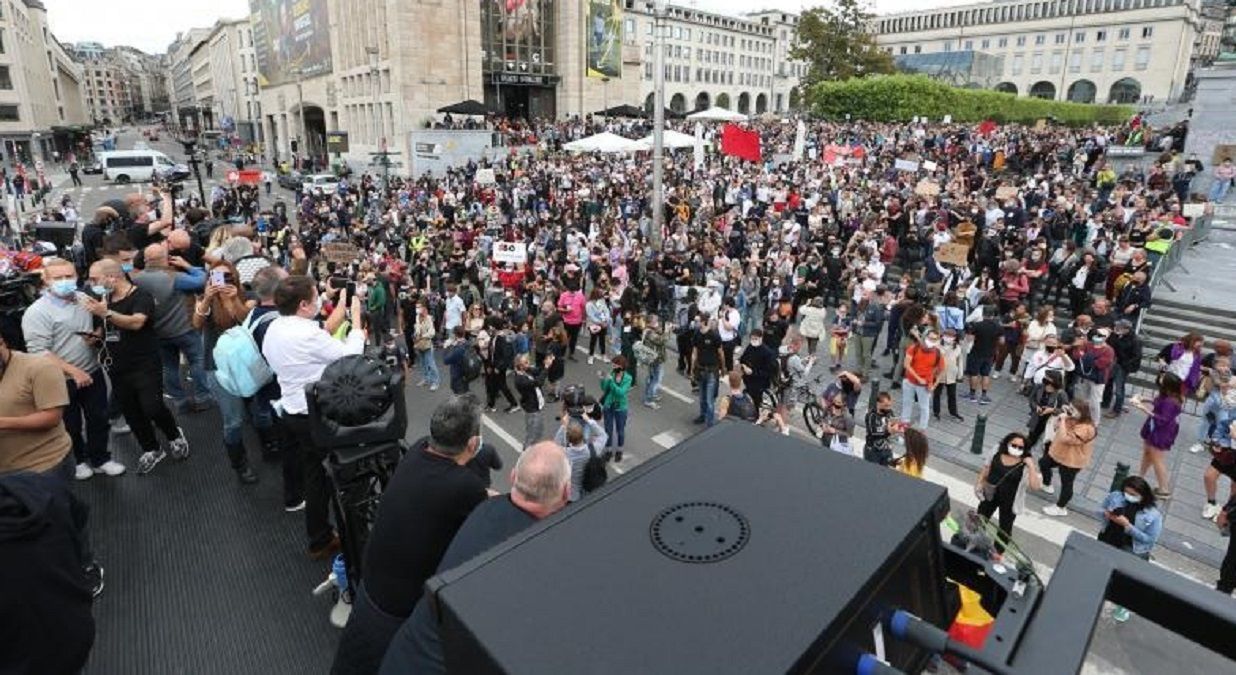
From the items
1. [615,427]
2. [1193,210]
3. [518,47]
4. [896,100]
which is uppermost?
[518,47]

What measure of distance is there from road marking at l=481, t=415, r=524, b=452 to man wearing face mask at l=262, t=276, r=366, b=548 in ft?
16.8

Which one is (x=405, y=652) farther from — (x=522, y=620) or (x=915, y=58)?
(x=915, y=58)

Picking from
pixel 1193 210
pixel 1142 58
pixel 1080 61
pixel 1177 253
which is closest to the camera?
pixel 1177 253

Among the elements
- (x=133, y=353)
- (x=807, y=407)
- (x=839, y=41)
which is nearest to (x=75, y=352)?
(x=133, y=353)

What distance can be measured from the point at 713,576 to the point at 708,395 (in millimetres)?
9359

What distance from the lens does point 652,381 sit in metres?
11.2

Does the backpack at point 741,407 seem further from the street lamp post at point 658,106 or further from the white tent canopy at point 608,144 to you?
the white tent canopy at point 608,144

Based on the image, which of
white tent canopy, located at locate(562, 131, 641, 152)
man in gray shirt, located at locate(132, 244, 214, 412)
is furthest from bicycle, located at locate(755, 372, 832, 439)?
white tent canopy, located at locate(562, 131, 641, 152)

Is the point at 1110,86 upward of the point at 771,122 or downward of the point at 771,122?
upward

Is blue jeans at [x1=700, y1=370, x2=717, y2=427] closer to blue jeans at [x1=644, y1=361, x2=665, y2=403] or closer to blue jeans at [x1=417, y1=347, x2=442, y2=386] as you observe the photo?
blue jeans at [x1=644, y1=361, x2=665, y2=403]

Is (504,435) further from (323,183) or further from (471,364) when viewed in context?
(323,183)

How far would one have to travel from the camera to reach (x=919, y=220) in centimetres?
1755

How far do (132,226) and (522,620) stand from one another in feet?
33.0

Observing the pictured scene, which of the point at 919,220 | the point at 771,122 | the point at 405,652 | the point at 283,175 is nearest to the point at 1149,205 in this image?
the point at 919,220
